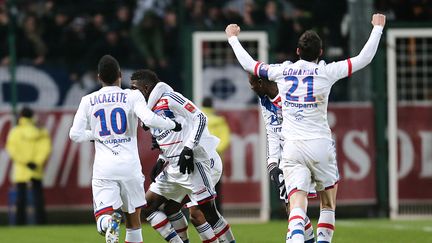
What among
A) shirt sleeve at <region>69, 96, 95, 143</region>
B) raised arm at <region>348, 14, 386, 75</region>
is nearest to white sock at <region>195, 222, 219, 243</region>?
shirt sleeve at <region>69, 96, 95, 143</region>

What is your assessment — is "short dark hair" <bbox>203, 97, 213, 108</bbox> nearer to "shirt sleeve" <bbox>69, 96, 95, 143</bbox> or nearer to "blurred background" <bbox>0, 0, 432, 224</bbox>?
"blurred background" <bbox>0, 0, 432, 224</bbox>

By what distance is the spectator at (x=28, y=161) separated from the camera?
19891 millimetres

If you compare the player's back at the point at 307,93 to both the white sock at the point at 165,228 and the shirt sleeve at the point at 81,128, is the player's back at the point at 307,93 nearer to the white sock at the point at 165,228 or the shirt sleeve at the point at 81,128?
the shirt sleeve at the point at 81,128

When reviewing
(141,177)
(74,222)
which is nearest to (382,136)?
(74,222)

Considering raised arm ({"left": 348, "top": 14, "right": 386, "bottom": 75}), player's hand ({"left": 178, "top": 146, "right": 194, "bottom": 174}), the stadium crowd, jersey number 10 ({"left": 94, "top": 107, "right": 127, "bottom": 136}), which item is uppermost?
the stadium crowd

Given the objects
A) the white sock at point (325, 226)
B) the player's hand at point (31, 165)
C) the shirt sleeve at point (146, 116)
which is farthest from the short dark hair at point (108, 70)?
the player's hand at point (31, 165)

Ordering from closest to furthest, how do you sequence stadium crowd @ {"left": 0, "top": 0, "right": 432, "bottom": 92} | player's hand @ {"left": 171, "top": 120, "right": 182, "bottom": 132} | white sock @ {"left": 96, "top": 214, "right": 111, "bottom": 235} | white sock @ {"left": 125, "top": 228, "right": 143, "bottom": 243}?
white sock @ {"left": 96, "top": 214, "right": 111, "bottom": 235} < white sock @ {"left": 125, "top": 228, "right": 143, "bottom": 243} < player's hand @ {"left": 171, "top": 120, "right": 182, "bottom": 132} < stadium crowd @ {"left": 0, "top": 0, "right": 432, "bottom": 92}

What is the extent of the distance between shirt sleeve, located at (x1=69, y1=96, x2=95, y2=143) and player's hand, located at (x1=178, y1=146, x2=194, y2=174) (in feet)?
3.65

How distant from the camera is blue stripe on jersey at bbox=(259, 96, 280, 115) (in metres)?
11.4

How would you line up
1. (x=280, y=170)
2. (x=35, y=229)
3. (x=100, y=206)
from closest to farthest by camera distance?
(x=100, y=206) < (x=280, y=170) < (x=35, y=229)

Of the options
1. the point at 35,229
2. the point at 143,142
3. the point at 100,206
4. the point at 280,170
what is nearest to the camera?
the point at 100,206

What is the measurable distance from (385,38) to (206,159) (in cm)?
928

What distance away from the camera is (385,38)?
20422 millimetres

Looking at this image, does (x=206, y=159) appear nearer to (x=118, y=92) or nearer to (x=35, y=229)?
(x=118, y=92)
